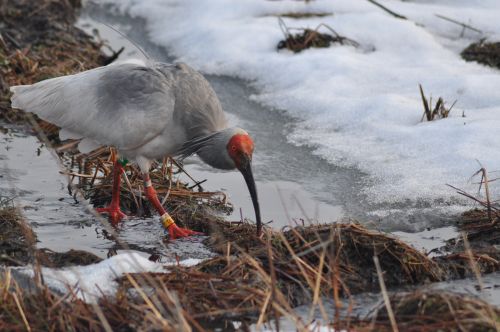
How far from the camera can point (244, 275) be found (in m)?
4.50

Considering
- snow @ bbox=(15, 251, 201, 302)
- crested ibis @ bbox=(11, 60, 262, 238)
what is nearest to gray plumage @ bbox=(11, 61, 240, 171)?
crested ibis @ bbox=(11, 60, 262, 238)

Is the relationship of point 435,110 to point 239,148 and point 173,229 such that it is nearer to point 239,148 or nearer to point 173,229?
point 239,148

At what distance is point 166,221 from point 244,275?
1398 millimetres

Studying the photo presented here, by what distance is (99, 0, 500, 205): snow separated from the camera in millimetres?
6617

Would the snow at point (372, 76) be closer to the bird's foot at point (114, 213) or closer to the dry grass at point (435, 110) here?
the dry grass at point (435, 110)

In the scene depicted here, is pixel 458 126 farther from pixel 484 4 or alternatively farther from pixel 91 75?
pixel 484 4

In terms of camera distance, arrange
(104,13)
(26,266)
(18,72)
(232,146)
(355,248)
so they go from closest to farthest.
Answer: (26,266) < (355,248) < (232,146) < (18,72) < (104,13)

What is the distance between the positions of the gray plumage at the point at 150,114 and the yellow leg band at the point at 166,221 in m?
0.39

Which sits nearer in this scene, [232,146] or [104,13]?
[232,146]

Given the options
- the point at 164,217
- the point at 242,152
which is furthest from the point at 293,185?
the point at 164,217

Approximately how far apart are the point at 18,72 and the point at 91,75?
2.38 meters

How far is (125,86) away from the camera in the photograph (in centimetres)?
592

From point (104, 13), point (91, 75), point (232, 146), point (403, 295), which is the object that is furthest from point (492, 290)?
point (104, 13)

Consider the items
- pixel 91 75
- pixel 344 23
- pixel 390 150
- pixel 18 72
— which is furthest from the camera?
pixel 344 23
